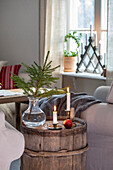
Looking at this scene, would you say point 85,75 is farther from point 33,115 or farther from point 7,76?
point 33,115

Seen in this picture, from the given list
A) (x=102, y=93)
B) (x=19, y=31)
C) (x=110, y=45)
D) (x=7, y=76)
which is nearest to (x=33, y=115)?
(x=102, y=93)

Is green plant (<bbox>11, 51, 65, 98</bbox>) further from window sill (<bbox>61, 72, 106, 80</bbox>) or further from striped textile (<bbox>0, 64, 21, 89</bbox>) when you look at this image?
striped textile (<bbox>0, 64, 21, 89</bbox>)

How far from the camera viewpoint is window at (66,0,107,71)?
15.2 feet

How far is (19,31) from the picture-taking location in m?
5.77

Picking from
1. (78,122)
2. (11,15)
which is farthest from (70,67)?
(78,122)

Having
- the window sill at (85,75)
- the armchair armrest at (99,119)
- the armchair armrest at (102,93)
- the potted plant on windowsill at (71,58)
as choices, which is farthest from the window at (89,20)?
the armchair armrest at (99,119)

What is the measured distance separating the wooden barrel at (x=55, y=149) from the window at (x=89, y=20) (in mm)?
2412

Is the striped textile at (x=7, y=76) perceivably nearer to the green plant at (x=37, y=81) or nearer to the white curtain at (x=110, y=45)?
the white curtain at (x=110, y=45)

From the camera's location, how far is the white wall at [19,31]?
544 centimetres

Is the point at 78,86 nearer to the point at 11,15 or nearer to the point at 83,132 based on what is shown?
the point at 11,15

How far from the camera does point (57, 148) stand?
2.14 m

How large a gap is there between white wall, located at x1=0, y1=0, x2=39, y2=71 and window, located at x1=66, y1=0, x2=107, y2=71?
0.55 meters

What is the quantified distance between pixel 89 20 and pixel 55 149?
3073mm

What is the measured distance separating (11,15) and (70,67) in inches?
62.8
